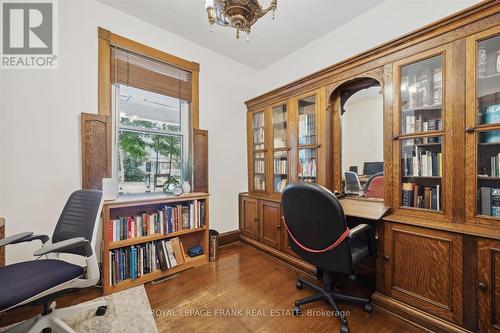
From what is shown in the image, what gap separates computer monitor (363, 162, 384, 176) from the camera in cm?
199

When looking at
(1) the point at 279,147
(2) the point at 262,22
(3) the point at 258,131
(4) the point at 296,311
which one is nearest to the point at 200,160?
(3) the point at 258,131

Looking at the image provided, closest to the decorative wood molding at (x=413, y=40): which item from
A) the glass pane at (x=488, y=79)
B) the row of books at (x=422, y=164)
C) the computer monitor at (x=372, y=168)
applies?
the glass pane at (x=488, y=79)

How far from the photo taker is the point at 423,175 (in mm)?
1611

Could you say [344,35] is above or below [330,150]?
above

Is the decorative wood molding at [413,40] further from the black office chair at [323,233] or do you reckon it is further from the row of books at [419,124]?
the black office chair at [323,233]

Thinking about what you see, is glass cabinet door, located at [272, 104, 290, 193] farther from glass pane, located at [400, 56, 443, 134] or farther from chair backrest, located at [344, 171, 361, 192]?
glass pane, located at [400, 56, 443, 134]

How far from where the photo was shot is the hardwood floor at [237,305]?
1.50m

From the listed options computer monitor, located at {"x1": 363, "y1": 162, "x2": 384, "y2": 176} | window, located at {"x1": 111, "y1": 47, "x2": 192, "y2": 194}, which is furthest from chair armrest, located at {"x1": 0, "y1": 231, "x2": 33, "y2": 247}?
computer monitor, located at {"x1": 363, "y1": 162, "x2": 384, "y2": 176}

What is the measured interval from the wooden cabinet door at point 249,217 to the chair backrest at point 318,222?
1.35m

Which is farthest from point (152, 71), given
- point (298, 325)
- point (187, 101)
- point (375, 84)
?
point (298, 325)

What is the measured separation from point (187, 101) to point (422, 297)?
121 inches

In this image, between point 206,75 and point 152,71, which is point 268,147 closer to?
point 206,75

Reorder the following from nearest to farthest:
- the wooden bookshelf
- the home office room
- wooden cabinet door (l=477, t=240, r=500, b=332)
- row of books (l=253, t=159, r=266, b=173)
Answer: wooden cabinet door (l=477, t=240, r=500, b=332)
the home office room
the wooden bookshelf
row of books (l=253, t=159, r=266, b=173)

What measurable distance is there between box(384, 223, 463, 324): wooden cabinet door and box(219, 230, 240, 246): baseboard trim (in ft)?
6.55
